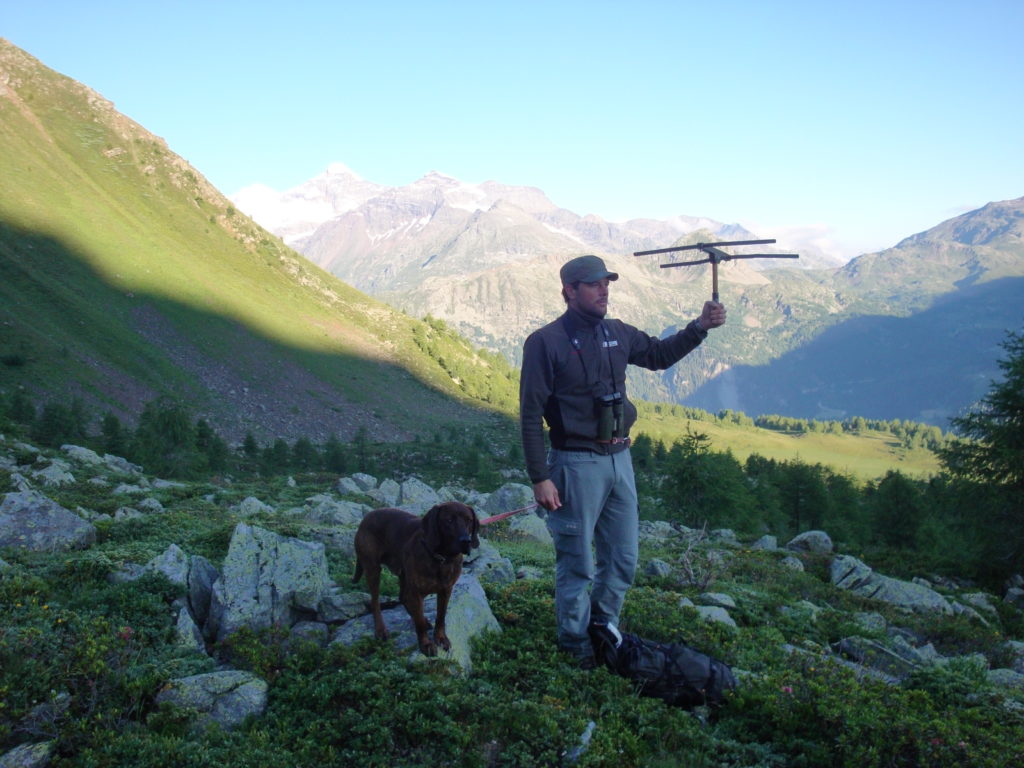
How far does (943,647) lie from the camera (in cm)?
1249

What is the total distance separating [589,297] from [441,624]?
4151 mm

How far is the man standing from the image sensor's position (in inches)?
277

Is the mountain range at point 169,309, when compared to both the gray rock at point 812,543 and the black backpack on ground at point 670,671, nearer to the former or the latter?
the gray rock at point 812,543

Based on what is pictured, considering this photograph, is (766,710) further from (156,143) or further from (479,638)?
(156,143)

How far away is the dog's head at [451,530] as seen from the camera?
6.84 metres

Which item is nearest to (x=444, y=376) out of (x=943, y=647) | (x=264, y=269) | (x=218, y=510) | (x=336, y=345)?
(x=336, y=345)

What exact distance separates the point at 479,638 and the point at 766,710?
10.9 feet

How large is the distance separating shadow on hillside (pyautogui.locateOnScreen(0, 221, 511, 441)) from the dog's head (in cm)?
4693

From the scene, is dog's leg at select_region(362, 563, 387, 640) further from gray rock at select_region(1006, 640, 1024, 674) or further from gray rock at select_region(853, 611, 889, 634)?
gray rock at select_region(1006, 640, 1024, 674)

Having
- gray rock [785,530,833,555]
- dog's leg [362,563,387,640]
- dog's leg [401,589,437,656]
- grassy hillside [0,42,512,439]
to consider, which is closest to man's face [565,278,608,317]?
dog's leg [401,589,437,656]

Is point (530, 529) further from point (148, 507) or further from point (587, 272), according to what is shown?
point (587, 272)

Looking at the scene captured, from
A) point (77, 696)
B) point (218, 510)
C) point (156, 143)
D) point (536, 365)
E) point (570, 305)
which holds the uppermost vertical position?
point (156, 143)

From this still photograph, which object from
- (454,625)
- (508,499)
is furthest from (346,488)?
(454,625)

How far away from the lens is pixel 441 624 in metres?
7.43
